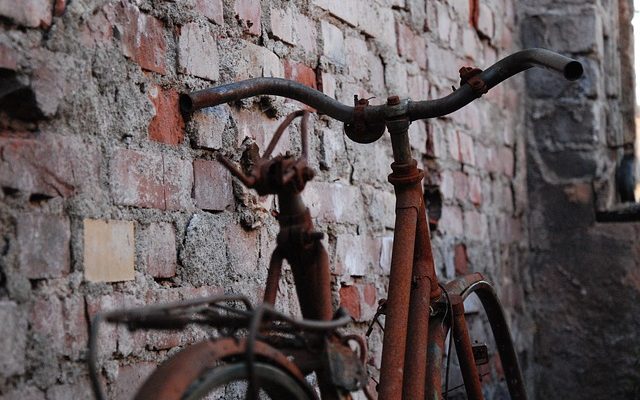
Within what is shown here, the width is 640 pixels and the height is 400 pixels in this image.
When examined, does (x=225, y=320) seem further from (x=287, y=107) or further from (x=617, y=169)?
(x=617, y=169)

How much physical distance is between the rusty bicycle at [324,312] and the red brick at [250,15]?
37 centimetres

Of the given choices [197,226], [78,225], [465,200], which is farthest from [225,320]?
[465,200]

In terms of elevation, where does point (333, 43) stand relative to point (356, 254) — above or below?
above

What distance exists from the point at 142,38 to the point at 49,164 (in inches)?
16.1

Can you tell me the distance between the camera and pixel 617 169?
16.6ft

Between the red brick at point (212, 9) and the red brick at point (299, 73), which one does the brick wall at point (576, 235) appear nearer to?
the red brick at point (299, 73)

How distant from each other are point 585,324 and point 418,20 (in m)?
1.84

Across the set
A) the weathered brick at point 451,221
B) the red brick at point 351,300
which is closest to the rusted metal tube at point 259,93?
the red brick at point 351,300

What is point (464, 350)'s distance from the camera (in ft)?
7.48

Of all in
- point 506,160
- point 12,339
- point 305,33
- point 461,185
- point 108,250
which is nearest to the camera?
point 12,339

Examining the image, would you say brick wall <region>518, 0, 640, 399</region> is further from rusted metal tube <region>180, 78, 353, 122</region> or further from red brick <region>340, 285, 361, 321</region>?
rusted metal tube <region>180, 78, 353, 122</region>

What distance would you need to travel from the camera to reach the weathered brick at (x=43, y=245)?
1637 mm

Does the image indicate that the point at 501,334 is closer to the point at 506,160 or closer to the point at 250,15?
the point at 250,15

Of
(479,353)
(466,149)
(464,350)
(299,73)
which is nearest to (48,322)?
(464,350)
